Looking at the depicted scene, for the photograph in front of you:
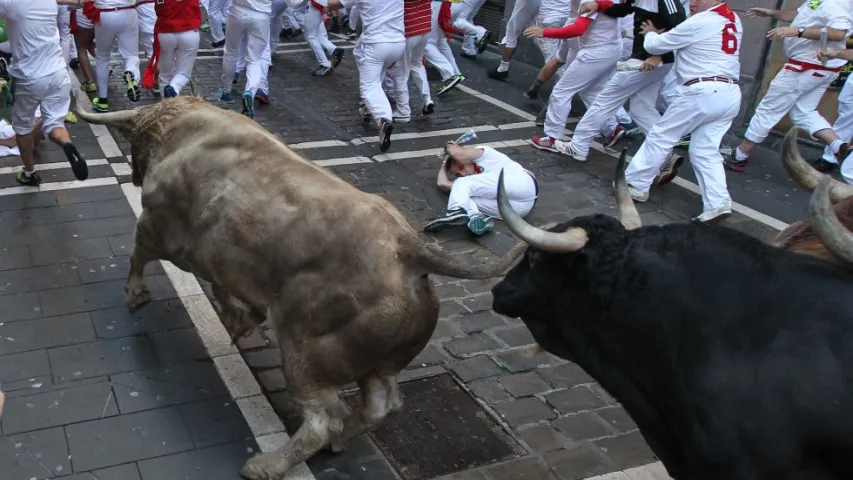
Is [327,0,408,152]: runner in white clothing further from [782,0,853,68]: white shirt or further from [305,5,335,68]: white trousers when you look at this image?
[782,0,853,68]: white shirt

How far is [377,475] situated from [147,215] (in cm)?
218

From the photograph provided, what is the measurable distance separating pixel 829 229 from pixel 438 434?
263 cm

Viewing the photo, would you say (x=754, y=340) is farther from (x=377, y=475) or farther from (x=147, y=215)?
(x=147, y=215)

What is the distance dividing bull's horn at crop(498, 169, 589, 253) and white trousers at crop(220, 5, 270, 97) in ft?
25.6

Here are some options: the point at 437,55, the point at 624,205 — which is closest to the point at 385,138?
the point at 437,55

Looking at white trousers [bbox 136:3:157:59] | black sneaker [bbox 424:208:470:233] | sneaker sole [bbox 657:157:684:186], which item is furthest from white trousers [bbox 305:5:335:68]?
black sneaker [bbox 424:208:470:233]

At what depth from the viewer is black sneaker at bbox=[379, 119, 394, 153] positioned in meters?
9.57

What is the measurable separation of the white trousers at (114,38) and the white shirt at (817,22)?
802cm

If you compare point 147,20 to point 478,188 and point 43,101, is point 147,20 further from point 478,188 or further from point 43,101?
point 478,188

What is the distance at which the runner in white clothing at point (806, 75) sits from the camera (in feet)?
30.9

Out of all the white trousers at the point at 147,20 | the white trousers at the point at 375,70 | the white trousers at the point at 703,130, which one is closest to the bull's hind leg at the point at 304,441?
the white trousers at the point at 703,130

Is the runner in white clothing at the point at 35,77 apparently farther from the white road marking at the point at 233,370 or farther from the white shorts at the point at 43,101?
the white road marking at the point at 233,370

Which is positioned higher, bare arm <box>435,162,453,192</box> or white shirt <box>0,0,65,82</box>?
white shirt <box>0,0,65,82</box>

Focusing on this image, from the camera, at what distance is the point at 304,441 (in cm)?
427
